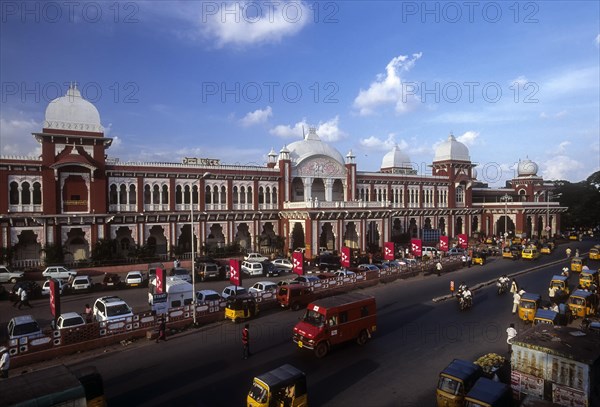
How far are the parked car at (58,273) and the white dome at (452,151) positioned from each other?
50.8 m

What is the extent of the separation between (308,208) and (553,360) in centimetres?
2823

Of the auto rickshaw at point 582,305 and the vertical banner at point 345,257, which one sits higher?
the vertical banner at point 345,257

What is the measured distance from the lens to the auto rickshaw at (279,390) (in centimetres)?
1027

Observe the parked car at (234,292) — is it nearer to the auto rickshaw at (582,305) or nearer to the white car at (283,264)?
the white car at (283,264)

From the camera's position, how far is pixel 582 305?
2070 cm

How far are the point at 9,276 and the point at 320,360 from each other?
80.9 ft

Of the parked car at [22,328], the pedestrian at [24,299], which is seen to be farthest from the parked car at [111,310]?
the pedestrian at [24,299]

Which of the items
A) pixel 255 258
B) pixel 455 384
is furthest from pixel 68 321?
pixel 255 258

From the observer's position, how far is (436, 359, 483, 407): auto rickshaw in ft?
36.1

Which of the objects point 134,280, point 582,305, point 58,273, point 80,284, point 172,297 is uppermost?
point 58,273

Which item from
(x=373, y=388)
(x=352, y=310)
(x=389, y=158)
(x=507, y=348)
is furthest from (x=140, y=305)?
(x=389, y=158)

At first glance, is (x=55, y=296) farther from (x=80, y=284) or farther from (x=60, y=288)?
(x=60, y=288)

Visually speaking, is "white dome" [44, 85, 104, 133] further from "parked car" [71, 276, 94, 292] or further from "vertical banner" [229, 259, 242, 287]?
"vertical banner" [229, 259, 242, 287]

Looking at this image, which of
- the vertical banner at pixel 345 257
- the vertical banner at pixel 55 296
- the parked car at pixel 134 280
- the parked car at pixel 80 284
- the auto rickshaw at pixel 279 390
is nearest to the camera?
the auto rickshaw at pixel 279 390
